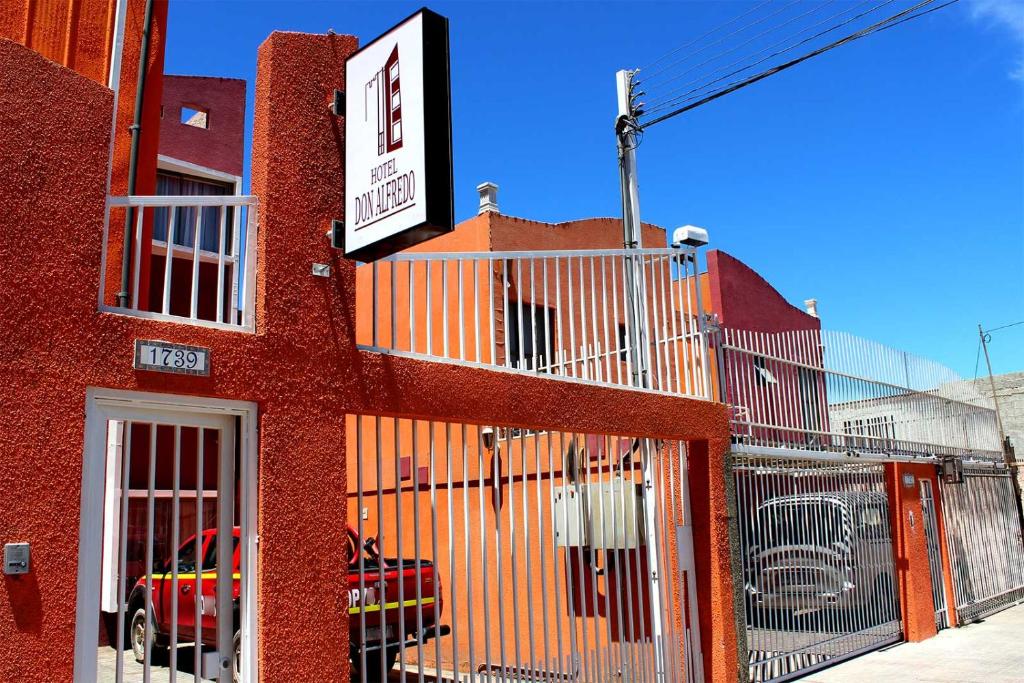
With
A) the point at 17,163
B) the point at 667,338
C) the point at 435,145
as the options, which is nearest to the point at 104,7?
the point at 17,163

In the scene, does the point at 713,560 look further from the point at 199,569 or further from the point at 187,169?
the point at 187,169

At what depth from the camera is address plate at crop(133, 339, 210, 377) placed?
4.29m

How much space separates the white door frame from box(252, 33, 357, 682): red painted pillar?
8 centimetres

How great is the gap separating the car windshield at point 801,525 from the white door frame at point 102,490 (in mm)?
5553

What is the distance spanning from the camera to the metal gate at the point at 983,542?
12070 millimetres

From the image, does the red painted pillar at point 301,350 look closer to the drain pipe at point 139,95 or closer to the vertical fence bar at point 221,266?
the vertical fence bar at point 221,266

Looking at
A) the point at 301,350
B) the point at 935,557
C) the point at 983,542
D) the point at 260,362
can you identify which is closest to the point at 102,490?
the point at 260,362

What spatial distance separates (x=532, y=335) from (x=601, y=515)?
156 centimetres

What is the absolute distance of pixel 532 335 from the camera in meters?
6.73

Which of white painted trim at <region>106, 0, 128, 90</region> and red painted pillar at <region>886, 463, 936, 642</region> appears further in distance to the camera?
red painted pillar at <region>886, 463, 936, 642</region>

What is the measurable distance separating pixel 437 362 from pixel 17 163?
2.62m


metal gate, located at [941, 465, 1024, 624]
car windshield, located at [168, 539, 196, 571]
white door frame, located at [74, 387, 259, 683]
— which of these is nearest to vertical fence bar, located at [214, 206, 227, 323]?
white door frame, located at [74, 387, 259, 683]

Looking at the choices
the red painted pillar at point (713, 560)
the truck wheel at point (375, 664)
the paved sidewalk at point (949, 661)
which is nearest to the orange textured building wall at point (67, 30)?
the truck wheel at point (375, 664)

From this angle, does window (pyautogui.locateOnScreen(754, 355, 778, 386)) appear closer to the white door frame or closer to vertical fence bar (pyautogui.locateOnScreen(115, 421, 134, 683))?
the white door frame
